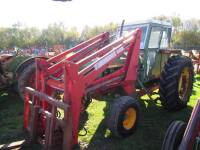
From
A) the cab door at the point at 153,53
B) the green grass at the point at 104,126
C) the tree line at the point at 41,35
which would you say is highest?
the cab door at the point at 153,53

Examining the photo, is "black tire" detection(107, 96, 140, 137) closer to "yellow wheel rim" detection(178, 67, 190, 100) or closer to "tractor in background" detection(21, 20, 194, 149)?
"tractor in background" detection(21, 20, 194, 149)

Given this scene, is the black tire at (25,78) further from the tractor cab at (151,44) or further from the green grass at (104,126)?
the tractor cab at (151,44)

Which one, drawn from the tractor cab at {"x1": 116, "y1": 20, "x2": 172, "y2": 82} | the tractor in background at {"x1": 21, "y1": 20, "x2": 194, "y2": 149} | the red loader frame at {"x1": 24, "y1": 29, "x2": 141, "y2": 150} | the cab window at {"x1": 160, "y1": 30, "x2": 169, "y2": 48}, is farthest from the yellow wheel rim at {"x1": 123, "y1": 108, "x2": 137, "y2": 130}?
the cab window at {"x1": 160, "y1": 30, "x2": 169, "y2": 48}

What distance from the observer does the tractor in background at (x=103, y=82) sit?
13.8 ft

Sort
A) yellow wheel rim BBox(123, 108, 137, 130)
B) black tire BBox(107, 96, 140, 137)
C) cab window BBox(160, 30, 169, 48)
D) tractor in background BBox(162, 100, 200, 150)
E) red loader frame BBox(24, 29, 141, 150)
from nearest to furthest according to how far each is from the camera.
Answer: tractor in background BBox(162, 100, 200, 150), red loader frame BBox(24, 29, 141, 150), black tire BBox(107, 96, 140, 137), yellow wheel rim BBox(123, 108, 137, 130), cab window BBox(160, 30, 169, 48)

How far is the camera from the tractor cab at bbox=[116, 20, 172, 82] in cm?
637

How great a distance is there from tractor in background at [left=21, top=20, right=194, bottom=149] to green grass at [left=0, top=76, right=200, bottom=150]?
21 cm

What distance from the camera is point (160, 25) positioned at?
6.74 meters

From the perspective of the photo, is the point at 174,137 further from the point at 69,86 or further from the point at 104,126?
the point at 104,126

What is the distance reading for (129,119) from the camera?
5.03m

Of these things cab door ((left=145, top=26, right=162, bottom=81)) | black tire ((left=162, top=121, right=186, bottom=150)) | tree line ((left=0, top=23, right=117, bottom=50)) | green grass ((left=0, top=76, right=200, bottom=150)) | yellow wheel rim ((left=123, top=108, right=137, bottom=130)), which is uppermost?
cab door ((left=145, top=26, right=162, bottom=81))

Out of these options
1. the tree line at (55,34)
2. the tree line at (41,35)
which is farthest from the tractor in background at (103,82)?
the tree line at (41,35)

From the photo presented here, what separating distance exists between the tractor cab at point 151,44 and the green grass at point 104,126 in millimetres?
914

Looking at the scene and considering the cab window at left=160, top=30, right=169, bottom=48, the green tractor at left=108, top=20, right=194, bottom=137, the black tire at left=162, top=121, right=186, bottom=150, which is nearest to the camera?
the black tire at left=162, top=121, right=186, bottom=150
